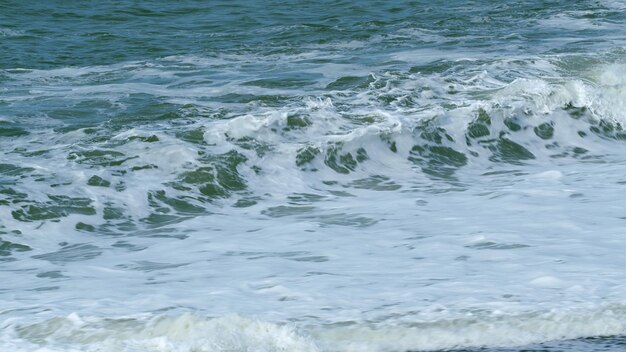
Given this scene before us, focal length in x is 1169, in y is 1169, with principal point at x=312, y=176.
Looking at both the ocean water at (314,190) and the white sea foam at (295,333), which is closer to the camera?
the white sea foam at (295,333)

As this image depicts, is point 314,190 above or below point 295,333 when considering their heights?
below

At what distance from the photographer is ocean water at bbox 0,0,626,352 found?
445cm

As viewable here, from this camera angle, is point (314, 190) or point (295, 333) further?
point (314, 190)

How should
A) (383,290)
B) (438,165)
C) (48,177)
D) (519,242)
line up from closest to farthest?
(383,290) < (519,242) < (48,177) < (438,165)

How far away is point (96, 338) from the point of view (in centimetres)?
429

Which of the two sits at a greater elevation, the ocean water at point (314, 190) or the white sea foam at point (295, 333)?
the white sea foam at point (295, 333)

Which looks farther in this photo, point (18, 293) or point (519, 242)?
point (519, 242)

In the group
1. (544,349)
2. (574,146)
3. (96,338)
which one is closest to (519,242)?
(544,349)

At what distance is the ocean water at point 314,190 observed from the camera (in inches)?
175

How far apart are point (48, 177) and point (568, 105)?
4.41 meters

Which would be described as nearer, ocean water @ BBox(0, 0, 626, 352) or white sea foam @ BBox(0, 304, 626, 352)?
white sea foam @ BBox(0, 304, 626, 352)

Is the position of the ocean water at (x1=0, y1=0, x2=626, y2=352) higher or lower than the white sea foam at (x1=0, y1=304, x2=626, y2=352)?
lower

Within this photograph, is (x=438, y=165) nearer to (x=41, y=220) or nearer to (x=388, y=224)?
(x=388, y=224)

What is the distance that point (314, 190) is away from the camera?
7.20 m
